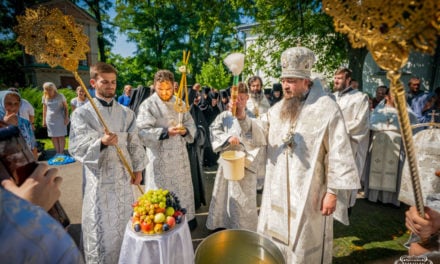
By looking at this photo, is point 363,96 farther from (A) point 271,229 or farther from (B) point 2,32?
(B) point 2,32

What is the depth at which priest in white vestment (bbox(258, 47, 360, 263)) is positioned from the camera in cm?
222

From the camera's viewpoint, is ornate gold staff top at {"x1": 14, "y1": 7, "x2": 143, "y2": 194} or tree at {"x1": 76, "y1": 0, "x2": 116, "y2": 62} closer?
ornate gold staff top at {"x1": 14, "y1": 7, "x2": 143, "y2": 194}

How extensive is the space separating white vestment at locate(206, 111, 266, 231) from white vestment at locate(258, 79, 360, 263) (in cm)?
77

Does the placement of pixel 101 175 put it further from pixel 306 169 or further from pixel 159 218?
pixel 306 169

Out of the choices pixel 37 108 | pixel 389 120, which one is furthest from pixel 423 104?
pixel 37 108

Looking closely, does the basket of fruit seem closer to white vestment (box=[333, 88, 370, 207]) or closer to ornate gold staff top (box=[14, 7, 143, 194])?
ornate gold staff top (box=[14, 7, 143, 194])

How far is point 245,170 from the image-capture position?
352cm

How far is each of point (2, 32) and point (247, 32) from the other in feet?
77.6

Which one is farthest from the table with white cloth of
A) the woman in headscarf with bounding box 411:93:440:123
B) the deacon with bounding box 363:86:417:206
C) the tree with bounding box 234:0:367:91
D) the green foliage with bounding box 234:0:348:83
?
the green foliage with bounding box 234:0:348:83

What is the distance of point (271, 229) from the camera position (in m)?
2.49

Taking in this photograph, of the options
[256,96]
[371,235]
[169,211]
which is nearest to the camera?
[169,211]

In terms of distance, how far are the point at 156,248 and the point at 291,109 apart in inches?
77.1

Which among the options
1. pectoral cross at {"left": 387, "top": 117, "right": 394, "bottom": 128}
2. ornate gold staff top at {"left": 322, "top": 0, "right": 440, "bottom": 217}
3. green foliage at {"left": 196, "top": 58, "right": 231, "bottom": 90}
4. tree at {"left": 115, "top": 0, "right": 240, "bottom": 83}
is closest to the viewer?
ornate gold staff top at {"left": 322, "top": 0, "right": 440, "bottom": 217}

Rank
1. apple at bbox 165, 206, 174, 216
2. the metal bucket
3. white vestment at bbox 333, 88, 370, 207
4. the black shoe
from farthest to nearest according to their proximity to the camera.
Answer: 1. white vestment at bbox 333, 88, 370, 207
2. the black shoe
3. apple at bbox 165, 206, 174, 216
4. the metal bucket
